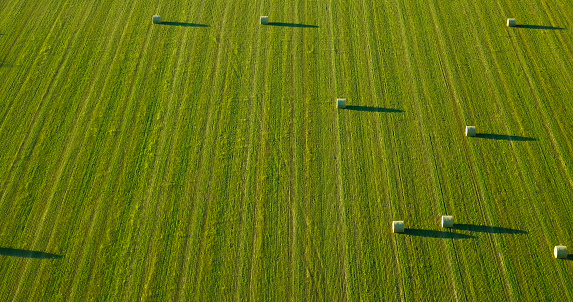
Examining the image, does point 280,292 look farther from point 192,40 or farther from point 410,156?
point 192,40

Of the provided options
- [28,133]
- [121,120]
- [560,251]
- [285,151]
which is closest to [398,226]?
[560,251]

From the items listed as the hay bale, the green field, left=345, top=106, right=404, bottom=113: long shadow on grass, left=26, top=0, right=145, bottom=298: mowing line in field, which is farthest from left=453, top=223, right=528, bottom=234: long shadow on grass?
the hay bale

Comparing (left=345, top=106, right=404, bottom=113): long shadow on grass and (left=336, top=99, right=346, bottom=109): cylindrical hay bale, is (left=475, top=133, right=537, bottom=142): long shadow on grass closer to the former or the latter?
(left=345, top=106, right=404, bottom=113): long shadow on grass

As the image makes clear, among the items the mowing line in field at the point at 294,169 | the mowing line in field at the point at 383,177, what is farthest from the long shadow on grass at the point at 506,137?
the mowing line in field at the point at 294,169

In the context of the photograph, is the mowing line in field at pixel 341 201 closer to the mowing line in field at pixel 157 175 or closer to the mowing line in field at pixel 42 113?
the mowing line in field at pixel 157 175

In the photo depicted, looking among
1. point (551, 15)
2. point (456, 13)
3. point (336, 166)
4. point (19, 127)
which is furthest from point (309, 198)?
point (551, 15)

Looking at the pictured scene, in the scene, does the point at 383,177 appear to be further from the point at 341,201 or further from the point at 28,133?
the point at 28,133

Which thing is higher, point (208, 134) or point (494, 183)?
point (494, 183)

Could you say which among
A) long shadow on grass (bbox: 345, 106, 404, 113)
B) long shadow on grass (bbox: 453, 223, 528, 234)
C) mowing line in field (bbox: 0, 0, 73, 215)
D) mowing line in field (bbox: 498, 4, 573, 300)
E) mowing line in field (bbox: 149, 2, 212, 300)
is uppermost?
mowing line in field (bbox: 498, 4, 573, 300)
